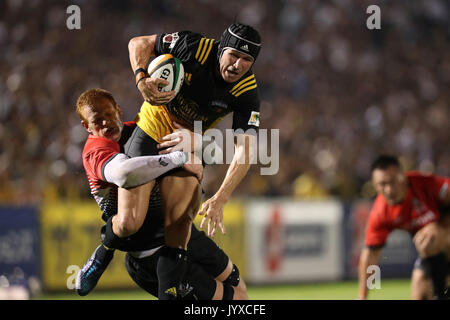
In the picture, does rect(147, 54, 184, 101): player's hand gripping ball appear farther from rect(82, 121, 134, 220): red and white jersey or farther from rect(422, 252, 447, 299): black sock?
rect(422, 252, 447, 299): black sock

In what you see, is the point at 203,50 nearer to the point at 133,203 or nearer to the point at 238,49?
the point at 238,49

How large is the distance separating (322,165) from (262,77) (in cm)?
224

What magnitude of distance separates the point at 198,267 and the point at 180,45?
1907 millimetres

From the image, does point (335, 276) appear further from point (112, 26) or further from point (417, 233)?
point (112, 26)

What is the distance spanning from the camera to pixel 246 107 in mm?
5535

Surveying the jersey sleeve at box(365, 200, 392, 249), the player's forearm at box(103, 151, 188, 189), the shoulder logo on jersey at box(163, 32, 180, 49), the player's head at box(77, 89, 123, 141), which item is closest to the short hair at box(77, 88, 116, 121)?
the player's head at box(77, 89, 123, 141)

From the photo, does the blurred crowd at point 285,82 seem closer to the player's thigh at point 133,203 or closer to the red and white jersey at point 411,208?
the red and white jersey at point 411,208

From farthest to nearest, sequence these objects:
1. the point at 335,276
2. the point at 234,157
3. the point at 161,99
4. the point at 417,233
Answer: the point at 335,276 → the point at 417,233 → the point at 234,157 → the point at 161,99

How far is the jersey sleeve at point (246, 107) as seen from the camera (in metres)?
5.49

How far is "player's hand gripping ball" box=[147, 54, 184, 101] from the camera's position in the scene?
16.4ft

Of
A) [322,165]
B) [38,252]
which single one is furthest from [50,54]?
[322,165]

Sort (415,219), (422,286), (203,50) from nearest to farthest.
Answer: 1. (203,50)
2. (415,219)
3. (422,286)

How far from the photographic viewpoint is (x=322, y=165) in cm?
1412

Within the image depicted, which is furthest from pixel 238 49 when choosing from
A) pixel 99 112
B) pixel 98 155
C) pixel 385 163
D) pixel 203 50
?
pixel 385 163
